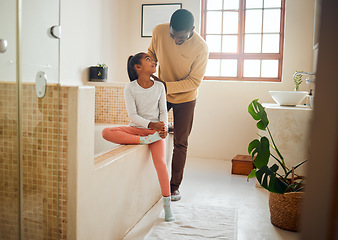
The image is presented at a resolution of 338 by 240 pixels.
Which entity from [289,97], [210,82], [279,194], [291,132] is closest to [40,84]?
[279,194]

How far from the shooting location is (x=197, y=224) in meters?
2.18

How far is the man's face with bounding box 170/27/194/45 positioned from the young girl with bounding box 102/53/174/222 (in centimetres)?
28

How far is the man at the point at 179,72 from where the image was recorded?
256cm

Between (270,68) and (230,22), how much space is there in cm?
78

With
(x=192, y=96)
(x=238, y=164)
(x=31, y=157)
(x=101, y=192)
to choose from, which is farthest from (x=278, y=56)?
(x=31, y=157)

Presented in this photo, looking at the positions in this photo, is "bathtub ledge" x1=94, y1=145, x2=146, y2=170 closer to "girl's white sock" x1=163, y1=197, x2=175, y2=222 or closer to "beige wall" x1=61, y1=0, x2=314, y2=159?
"girl's white sock" x1=163, y1=197, x2=175, y2=222

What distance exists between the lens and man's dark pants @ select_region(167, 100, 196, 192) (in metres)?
2.63

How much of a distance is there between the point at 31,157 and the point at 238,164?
8.55ft

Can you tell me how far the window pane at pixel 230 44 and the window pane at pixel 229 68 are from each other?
0.42ft

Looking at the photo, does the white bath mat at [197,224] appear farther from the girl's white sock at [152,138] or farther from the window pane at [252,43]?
the window pane at [252,43]

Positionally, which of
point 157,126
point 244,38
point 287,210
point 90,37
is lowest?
point 287,210

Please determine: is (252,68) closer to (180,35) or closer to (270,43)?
(270,43)

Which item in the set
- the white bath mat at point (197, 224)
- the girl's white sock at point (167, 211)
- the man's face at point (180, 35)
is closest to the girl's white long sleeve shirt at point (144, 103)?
the man's face at point (180, 35)

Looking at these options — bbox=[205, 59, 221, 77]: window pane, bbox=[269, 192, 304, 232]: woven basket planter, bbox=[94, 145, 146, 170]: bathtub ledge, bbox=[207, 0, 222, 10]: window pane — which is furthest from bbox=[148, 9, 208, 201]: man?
bbox=[207, 0, 222, 10]: window pane
